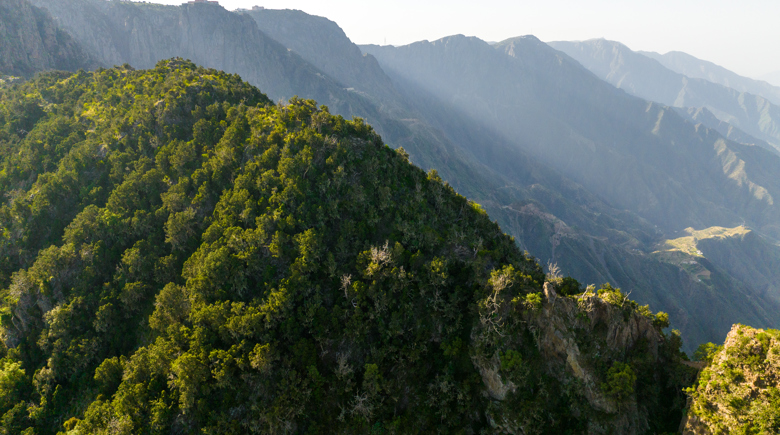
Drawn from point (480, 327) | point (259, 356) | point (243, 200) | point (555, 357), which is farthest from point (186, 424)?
point (555, 357)

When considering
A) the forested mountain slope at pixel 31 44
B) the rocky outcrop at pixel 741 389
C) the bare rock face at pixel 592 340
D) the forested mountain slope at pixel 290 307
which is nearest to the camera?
the rocky outcrop at pixel 741 389

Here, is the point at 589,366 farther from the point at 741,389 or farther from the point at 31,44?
the point at 31,44

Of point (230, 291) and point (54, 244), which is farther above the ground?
point (230, 291)

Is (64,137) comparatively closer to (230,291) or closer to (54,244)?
(54,244)

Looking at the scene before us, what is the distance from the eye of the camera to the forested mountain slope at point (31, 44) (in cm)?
15900

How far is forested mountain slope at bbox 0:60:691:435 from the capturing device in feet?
131

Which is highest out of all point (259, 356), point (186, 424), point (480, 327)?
point (480, 327)

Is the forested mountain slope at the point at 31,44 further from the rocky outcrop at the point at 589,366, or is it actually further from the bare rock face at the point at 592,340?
the bare rock face at the point at 592,340

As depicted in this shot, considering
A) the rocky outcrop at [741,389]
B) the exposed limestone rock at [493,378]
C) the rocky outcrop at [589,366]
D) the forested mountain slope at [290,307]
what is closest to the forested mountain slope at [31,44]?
the forested mountain slope at [290,307]

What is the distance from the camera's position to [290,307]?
149 feet

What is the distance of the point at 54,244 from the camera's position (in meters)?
65.0

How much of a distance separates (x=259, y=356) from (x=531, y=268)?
139 ft

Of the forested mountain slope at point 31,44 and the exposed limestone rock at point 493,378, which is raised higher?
the forested mountain slope at point 31,44

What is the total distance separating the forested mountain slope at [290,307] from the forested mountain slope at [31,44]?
476 ft
